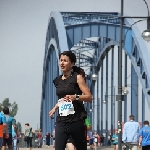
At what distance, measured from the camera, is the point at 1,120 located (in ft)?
60.7

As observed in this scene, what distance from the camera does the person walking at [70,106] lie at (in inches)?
370

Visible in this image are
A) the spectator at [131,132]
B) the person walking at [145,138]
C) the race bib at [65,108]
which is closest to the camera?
the race bib at [65,108]

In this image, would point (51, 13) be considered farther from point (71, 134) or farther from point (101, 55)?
point (71, 134)

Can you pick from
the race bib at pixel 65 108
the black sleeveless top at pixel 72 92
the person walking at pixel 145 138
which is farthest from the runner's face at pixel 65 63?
the person walking at pixel 145 138

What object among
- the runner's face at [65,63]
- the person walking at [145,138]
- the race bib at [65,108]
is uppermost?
the runner's face at [65,63]

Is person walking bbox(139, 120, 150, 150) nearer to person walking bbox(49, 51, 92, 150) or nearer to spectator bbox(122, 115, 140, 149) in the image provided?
spectator bbox(122, 115, 140, 149)

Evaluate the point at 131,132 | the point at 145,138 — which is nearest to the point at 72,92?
the point at 145,138

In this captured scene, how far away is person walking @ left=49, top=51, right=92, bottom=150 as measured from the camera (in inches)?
370

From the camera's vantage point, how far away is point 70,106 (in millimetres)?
9398

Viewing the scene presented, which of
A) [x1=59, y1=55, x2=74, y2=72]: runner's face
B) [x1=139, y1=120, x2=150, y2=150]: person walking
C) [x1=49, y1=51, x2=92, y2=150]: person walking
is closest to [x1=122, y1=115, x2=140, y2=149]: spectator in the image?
[x1=139, y1=120, x2=150, y2=150]: person walking

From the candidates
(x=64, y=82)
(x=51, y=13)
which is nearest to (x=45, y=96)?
(x=51, y=13)

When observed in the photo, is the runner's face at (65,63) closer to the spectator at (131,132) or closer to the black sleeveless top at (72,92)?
the black sleeveless top at (72,92)

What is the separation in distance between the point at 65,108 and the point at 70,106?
0.08 metres

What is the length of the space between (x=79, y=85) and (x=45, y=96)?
208 ft
